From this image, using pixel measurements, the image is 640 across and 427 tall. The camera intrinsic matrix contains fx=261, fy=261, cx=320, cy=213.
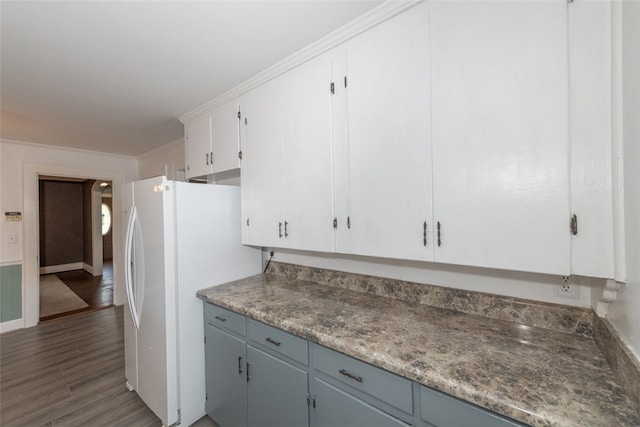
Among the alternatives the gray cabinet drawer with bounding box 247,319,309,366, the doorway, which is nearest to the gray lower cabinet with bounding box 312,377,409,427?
the gray cabinet drawer with bounding box 247,319,309,366

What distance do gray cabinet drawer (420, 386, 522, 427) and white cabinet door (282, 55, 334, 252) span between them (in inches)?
32.6

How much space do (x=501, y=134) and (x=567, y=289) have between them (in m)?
0.77

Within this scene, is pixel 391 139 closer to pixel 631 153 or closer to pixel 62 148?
pixel 631 153

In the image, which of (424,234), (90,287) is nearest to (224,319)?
(424,234)

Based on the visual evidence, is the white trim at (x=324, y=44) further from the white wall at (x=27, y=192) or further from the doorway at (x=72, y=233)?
the doorway at (x=72, y=233)

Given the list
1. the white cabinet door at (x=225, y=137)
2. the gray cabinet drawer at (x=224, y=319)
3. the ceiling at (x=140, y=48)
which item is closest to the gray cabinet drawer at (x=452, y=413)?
the gray cabinet drawer at (x=224, y=319)

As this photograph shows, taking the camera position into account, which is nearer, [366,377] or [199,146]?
[366,377]

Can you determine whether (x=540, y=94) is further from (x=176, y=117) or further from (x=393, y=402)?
(x=176, y=117)

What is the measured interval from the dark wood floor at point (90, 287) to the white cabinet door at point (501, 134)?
5319mm

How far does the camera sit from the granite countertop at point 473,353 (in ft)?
2.42

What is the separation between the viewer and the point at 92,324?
→ 353cm

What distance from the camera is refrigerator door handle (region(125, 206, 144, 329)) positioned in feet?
6.64

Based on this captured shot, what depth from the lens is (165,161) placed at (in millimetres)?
3736

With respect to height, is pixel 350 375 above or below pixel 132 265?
below
